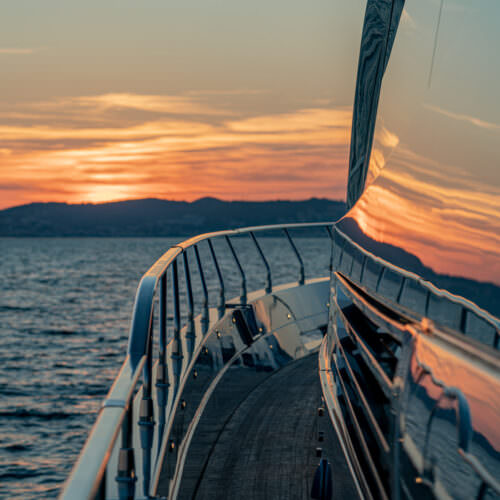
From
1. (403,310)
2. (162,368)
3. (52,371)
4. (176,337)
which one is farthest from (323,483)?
(52,371)

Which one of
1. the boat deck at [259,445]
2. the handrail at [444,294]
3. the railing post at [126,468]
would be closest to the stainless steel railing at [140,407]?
the railing post at [126,468]

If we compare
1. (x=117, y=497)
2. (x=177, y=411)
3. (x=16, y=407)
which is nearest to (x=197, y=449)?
(x=177, y=411)

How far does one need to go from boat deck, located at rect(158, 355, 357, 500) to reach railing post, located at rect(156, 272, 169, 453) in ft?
0.80

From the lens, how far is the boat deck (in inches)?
123

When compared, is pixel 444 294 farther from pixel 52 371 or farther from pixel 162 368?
pixel 52 371

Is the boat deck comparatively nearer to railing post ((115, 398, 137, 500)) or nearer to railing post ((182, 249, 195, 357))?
railing post ((182, 249, 195, 357))

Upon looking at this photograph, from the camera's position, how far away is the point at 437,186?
1351 millimetres

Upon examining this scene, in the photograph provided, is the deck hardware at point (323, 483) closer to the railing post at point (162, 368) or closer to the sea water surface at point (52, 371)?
the railing post at point (162, 368)

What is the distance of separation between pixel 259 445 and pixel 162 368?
1396 millimetres

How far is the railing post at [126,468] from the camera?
4.86 ft

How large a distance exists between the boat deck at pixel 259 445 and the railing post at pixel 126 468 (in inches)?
30.2

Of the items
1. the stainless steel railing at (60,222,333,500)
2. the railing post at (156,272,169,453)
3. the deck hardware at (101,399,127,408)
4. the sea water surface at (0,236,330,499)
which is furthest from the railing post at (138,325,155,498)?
the sea water surface at (0,236,330,499)

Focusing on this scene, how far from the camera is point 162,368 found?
105 inches

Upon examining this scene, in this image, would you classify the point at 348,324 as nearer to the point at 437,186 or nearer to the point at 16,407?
the point at 437,186
